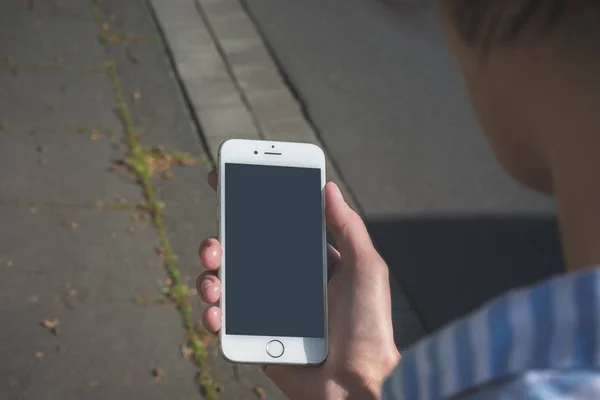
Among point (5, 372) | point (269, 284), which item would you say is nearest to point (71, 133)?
point (5, 372)

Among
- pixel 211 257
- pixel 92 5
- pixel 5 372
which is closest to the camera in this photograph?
pixel 211 257

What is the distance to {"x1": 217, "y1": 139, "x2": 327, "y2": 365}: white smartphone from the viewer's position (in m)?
2.09

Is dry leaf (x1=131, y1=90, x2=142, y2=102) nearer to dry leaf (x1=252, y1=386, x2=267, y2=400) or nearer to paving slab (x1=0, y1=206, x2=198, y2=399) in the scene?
paving slab (x1=0, y1=206, x2=198, y2=399)

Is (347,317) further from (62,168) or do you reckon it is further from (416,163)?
(416,163)

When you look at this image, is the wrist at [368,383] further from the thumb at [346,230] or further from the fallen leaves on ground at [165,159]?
the fallen leaves on ground at [165,159]

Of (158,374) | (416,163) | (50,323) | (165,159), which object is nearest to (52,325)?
(50,323)

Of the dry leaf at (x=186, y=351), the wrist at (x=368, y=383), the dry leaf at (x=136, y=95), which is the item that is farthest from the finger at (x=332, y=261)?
the dry leaf at (x=136, y=95)

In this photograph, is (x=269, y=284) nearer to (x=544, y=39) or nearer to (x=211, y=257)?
(x=211, y=257)

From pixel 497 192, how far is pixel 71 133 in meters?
2.16

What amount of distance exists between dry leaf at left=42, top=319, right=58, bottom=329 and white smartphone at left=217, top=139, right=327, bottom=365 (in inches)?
56.5

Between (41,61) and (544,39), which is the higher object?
(544,39)

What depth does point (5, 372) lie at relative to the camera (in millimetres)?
3170

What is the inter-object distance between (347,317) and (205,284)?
1.08ft

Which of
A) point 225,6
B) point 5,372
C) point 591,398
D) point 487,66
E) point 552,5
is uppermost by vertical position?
point 552,5
